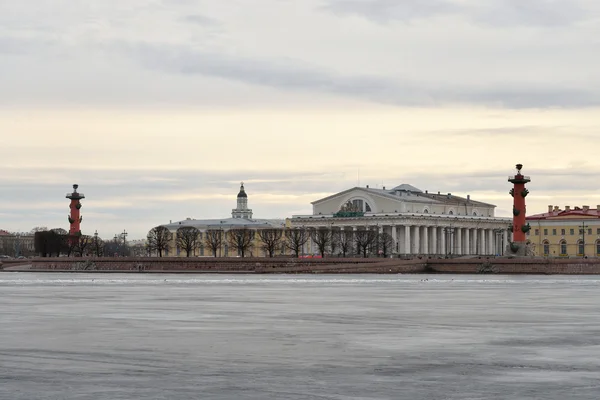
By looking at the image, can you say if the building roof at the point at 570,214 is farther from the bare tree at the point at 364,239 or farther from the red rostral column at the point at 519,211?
the red rostral column at the point at 519,211

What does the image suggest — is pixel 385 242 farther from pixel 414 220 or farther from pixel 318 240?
pixel 414 220

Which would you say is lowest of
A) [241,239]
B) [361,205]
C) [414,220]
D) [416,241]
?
[241,239]

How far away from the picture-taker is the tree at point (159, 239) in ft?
393

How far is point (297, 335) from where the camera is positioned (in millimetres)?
21562

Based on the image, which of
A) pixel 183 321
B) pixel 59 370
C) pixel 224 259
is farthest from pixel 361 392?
pixel 224 259

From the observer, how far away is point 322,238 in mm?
116062

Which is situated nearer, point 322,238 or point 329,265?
point 329,265

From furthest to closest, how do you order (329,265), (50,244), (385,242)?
(50,244)
(385,242)
(329,265)

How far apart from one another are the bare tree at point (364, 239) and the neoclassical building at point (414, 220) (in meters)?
7.92

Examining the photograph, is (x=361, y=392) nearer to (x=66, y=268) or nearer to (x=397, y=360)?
(x=397, y=360)

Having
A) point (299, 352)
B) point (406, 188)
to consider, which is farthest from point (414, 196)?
point (299, 352)

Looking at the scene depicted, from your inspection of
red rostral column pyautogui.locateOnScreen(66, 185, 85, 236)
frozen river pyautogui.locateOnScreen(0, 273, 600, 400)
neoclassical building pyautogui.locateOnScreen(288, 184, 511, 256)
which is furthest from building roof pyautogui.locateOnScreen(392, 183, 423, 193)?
frozen river pyautogui.locateOnScreen(0, 273, 600, 400)

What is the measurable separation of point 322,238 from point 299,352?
97.6m

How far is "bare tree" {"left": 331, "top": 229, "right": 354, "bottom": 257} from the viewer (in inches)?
4735
